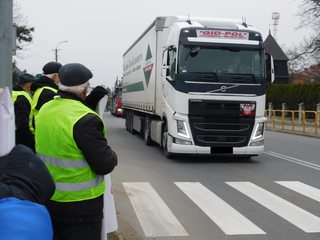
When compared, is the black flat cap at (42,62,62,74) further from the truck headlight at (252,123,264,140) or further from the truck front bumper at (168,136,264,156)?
the truck headlight at (252,123,264,140)

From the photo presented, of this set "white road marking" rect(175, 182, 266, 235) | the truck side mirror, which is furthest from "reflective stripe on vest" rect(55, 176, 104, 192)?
the truck side mirror

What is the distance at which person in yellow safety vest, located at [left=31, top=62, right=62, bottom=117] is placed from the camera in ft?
18.1

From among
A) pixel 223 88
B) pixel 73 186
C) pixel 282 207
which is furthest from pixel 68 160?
pixel 223 88

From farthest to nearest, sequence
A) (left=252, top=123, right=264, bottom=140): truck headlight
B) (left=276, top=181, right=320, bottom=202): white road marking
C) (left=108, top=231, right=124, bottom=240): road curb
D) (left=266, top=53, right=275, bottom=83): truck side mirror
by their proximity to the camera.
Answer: (left=266, top=53, right=275, bottom=83): truck side mirror → (left=252, top=123, right=264, bottom=140): truck headlight → (left=276, top=181, right=320, bottom=202): white road marking → (left=108, top=231, right=124, bottom=240): road curb

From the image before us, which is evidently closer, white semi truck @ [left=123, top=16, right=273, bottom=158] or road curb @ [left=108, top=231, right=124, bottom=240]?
road curb @ [left=108, top=231, right=124, bottom=240]

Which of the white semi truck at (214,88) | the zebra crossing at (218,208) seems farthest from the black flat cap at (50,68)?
the white semi truck at (214,88)

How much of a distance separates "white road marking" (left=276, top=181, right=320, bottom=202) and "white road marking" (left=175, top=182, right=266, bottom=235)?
1.61m

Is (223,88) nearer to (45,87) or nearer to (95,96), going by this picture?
(45,87)

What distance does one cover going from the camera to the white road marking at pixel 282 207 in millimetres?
6367

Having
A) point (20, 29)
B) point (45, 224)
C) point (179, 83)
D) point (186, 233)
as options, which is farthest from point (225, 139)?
point (20, 29)

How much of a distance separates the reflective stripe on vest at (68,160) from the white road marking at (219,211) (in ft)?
10.2

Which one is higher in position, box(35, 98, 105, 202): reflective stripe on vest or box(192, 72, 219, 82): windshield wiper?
box(192, 72, 219, 82): windshield wiper

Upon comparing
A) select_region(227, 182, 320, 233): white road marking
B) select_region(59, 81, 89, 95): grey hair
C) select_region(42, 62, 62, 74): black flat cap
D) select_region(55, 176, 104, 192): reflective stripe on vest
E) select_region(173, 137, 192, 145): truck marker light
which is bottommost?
select_region(227, 182, 320, 233): white road marking

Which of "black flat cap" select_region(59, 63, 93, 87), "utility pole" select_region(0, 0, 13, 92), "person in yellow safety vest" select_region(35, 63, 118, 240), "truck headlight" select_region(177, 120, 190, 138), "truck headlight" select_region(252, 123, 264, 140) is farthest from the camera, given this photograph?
"truck headlight" select_region(252, 123, 264, 140)
